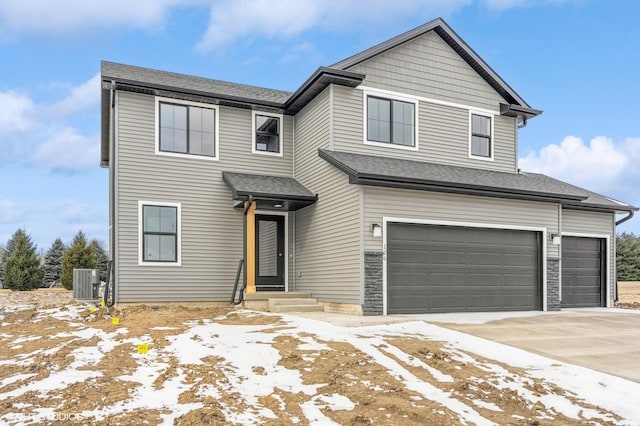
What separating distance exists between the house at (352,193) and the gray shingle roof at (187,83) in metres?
0.12

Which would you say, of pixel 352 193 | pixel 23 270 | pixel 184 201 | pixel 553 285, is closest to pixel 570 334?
pixel 553 285

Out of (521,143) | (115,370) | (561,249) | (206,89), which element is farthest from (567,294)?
(115,370)

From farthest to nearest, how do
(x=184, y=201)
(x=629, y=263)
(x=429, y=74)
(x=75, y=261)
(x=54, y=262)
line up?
(x=629, y=263) < (x=54, y=262) < (x=75, y=261) < (x=429, y=74) < (x=184, y=201)

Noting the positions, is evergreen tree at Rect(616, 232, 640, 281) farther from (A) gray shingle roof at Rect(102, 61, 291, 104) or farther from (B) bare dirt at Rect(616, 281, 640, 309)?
(A) gray shingle roof at Rect(102, 61, 291, 104)

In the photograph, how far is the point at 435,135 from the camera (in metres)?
14.1

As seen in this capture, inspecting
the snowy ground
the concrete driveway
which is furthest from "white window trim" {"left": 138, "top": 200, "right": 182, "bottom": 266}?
the concrete driveway

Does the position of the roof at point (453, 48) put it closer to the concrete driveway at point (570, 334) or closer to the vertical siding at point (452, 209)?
the vertical siding at point (452, 209)

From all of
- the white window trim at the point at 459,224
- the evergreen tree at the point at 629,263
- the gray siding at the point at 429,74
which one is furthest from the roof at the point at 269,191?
the evergreen tree at the point at 629,263

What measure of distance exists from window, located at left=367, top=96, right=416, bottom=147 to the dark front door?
3.67 meters

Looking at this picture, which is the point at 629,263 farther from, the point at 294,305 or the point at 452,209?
the point at 294,305

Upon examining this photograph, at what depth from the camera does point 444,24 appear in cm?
1424

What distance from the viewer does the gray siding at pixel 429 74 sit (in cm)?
1352

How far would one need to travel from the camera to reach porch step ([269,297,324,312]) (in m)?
12.3

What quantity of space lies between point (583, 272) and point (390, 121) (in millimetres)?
7484
